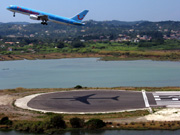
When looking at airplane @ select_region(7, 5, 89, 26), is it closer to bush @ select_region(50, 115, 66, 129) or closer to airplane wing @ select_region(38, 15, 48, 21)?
airplane wing @ select_region(38, 15, 48, 21)

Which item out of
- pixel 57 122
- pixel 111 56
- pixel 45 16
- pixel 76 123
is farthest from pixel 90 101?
pixel 111 56

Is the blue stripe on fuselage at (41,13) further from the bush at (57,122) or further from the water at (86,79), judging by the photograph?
the bush at (57,122)

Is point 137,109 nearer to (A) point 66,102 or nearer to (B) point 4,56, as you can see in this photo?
(A) point 66,102

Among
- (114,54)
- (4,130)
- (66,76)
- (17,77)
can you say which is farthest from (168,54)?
(4,130)

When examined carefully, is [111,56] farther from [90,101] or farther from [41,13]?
[90,101]

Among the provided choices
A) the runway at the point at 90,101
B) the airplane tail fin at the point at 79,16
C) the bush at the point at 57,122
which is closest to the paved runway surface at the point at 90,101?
the runway at the point at 90,101

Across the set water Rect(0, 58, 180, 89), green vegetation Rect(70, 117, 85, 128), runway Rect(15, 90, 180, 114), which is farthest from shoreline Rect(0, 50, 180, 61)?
green vegetation Rect(70, 117, 85, 128)

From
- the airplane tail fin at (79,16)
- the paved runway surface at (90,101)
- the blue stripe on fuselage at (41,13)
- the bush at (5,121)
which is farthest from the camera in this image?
the airplane tail fin at (79,16)

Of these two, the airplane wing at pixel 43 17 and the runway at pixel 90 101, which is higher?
the airplane wing at pixel 43 17
